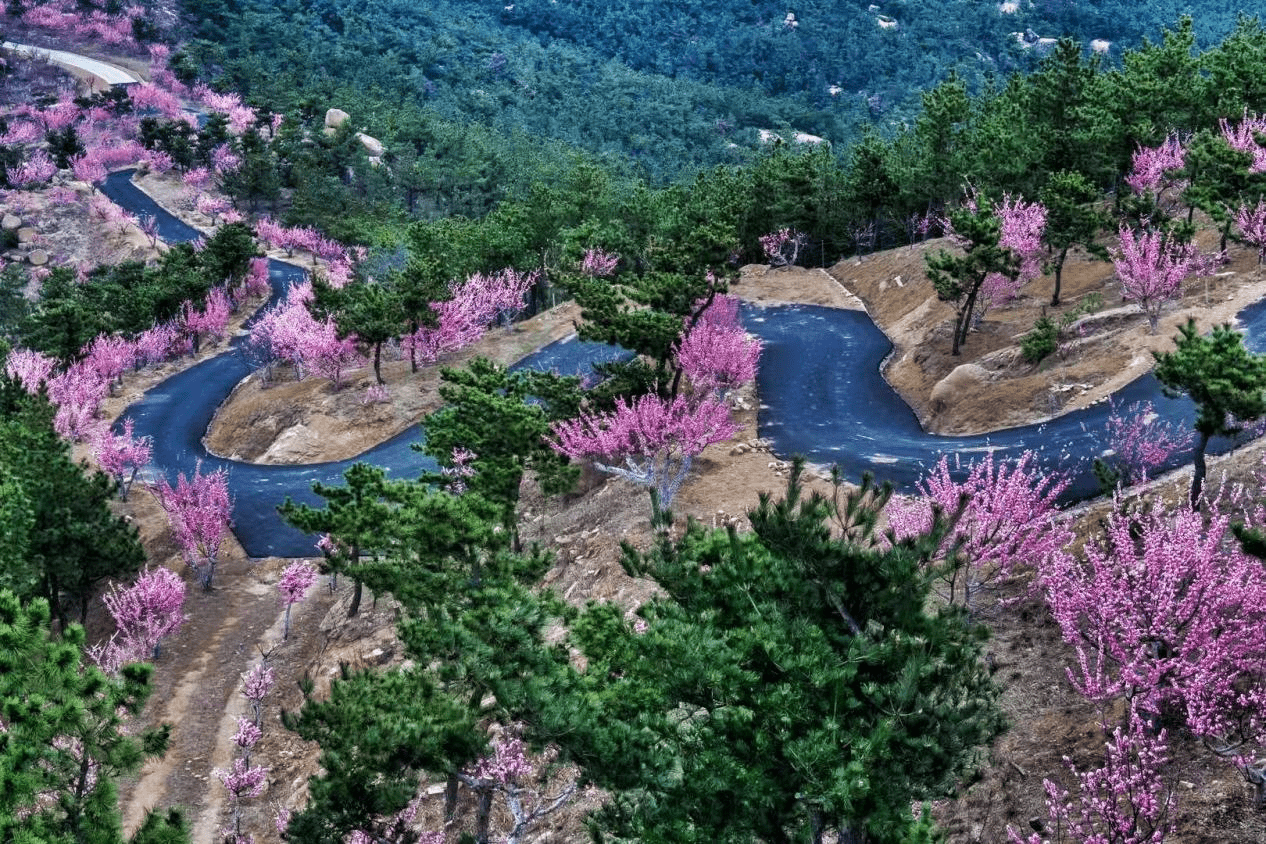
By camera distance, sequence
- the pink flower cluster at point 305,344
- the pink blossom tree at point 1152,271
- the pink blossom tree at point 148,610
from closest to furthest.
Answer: the pink blossom tree at point 148,610
the pink blossom tree at point 1152,271
the pink flower cluster at point 305,344

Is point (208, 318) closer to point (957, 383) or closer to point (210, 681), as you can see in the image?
point (210, 681)

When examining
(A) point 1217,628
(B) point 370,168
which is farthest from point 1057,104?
(B) point 370,168

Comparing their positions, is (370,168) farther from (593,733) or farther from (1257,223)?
(593,733)

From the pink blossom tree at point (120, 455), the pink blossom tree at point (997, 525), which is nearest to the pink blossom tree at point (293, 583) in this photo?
the pink blossom tree at point (120, 455)

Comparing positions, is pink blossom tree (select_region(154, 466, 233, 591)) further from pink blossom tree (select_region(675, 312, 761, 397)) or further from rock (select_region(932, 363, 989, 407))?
rock (select_region(932, 363, 989, 407))

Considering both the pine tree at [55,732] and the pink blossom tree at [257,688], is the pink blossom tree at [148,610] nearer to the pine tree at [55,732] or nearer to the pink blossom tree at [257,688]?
the pink blossom tree at [257,688]

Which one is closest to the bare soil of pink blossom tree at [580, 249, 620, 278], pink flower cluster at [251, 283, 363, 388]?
pink flower cluster at [251, 283, 363, 388]

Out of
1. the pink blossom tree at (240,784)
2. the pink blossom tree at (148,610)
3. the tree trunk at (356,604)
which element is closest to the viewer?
the pink blossom tree at (240,784)
